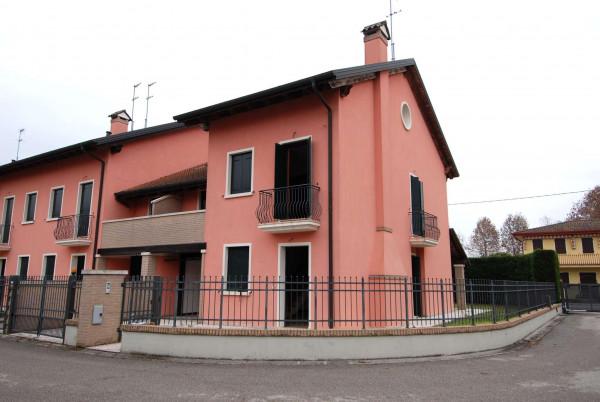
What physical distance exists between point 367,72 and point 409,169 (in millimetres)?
4168

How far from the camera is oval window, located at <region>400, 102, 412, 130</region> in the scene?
50.3 ft

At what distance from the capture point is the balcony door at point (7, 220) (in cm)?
2114

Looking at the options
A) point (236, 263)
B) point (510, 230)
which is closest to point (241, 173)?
point (236, 263)

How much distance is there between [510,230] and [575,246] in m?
21.0

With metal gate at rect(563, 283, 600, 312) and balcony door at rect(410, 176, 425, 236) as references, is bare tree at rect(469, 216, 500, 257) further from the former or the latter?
balcony door at rect(410, 176, 425, 236)

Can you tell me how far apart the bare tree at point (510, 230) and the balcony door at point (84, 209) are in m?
53.5

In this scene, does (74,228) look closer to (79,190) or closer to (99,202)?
(99,202)

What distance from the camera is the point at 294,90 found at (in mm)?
11695

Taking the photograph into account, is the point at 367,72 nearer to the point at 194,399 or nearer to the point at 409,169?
the point at 409,169

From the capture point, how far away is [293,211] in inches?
460

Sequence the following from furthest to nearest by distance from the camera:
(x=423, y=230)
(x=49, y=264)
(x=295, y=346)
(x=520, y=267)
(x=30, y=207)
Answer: (x=520, y=267)
(x=30, y=207)
(x=49, y=264)
(x=423, y=230)
(x=295, y=346)

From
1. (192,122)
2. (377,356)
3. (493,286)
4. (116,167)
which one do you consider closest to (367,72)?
(192,122)

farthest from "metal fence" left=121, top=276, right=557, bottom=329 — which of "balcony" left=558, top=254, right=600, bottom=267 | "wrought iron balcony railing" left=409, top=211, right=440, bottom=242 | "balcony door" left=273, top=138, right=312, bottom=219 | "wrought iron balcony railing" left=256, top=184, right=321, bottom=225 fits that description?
"balcony" left=558, top=254, right=600, bottom=267

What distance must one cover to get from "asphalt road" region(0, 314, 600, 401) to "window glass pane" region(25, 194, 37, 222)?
41.1 feet
